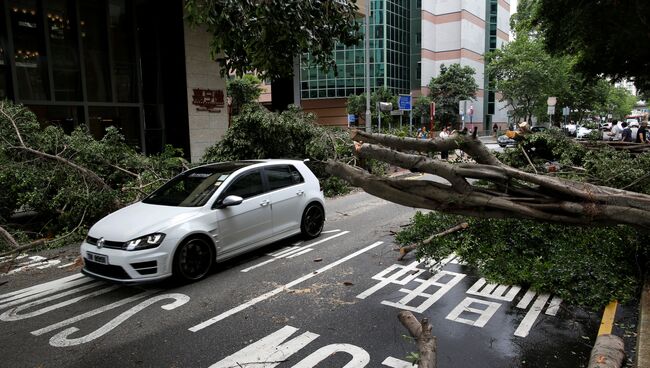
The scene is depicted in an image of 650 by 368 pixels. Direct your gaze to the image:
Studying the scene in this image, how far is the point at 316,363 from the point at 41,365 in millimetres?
2479

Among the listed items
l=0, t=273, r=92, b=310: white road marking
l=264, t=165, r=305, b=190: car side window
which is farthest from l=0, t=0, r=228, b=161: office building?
l=0, t=273, r=92, b=310: white road marking

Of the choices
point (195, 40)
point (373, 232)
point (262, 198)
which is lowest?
point (373, 232)

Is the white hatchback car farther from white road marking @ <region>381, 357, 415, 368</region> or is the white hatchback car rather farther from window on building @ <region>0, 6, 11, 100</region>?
window on building @ <region>0, 6, 11, 100</region>

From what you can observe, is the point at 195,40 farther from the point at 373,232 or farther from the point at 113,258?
the point at 113,258

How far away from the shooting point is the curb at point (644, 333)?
12.3ft

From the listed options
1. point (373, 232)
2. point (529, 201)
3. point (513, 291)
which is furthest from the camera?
point (373, 232)

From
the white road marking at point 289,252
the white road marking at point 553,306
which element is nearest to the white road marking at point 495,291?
the white road marking at point 553,306

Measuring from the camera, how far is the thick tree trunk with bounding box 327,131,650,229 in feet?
10.9

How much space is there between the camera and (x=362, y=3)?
20.8m

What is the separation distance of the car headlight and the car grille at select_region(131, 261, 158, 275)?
0.20 metres

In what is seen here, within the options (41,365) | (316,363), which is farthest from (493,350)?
(41,365)

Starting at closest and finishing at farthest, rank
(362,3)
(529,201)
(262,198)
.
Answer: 1. (529,201)
2. (262,198)
3. (362,3)

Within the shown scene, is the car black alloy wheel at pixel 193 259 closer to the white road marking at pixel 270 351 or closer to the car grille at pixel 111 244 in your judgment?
the car grille at pixel 111 244

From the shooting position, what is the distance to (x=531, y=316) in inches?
194
